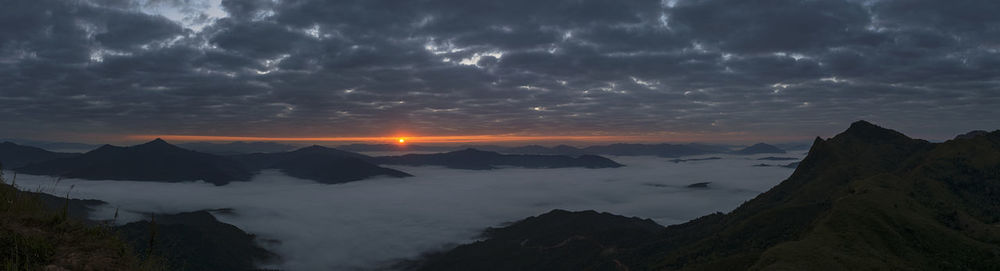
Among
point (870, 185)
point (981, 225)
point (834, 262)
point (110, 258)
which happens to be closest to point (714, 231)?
point (870, 185)

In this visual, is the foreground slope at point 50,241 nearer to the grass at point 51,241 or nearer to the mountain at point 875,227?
the grass at point 51,241

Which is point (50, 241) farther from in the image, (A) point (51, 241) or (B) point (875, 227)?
(B) point (875, 227)

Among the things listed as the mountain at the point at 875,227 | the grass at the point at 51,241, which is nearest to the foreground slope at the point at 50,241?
the grass at the point at 51,241

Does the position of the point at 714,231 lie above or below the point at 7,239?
below

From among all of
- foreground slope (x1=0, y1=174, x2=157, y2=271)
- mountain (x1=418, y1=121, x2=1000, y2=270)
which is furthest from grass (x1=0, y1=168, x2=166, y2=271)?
mountain (x1=418, y1=121, x2=1000, y2=270)

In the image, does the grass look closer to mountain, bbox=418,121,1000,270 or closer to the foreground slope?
the foreground slope

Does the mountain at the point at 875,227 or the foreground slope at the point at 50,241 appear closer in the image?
the foreground slope at the point at 50,241

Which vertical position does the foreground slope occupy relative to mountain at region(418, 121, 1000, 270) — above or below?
above

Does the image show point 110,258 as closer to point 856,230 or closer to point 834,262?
point 834,262
